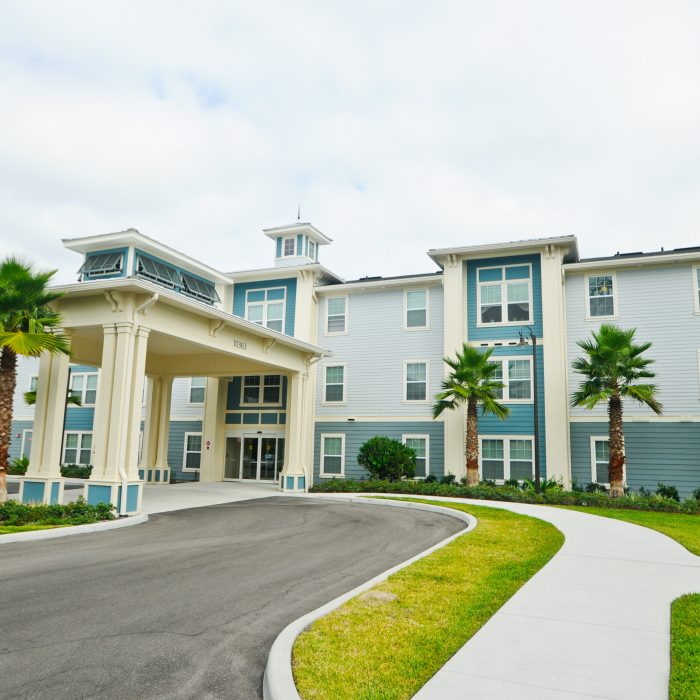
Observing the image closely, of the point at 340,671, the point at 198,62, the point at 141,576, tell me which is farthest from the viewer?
the point at 198,62

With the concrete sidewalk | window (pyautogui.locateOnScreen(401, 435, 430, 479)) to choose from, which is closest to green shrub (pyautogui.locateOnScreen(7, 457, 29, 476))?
window (pyautogui.locateOnScreen(401, 435, 430, 479))

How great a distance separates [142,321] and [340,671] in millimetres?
12609

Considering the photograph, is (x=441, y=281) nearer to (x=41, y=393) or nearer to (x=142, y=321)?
(x=142, y=321)

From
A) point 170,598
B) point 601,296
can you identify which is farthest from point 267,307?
point 170,598

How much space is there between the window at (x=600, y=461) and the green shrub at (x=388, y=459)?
6.83 m

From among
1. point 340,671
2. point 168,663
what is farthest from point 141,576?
point 340,671

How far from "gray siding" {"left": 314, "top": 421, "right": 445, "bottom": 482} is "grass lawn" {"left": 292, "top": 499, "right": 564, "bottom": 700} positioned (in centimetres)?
1462

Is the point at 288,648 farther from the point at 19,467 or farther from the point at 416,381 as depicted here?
the point at 19,467

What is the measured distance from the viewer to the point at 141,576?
27.6 ft

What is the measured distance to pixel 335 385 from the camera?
2773 cm

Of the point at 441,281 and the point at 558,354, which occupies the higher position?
the point at 441,281

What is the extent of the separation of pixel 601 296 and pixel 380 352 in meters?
9.50

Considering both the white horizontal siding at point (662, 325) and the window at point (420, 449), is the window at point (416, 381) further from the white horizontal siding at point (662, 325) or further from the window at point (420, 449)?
the white horizontal siding at point (662, 325)

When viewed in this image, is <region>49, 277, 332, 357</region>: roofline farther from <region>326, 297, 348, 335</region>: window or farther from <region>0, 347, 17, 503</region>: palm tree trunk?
<region>326, 297, 348, 335</region>: window
